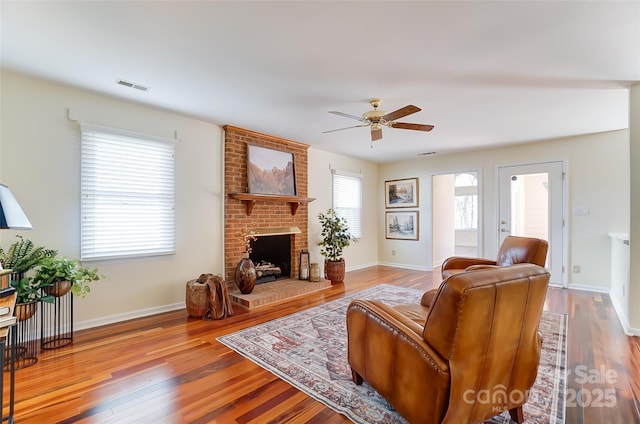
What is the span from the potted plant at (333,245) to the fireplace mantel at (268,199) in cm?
61

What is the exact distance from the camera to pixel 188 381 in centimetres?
208

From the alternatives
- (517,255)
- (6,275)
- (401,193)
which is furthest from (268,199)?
(401,193)

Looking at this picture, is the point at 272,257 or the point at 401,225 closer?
the point at 272,257

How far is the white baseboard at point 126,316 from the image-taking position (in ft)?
9.88

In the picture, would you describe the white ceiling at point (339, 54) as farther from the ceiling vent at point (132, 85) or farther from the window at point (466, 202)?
the window at point (466, 202)

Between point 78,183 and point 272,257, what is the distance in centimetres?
280

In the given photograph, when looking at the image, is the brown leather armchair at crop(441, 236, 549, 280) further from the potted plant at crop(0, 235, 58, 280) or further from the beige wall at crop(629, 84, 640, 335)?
the potted plant at crop(0, 235, 58, 280)

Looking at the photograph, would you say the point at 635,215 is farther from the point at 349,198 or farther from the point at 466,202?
the point at 466,202

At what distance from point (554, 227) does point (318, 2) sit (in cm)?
512

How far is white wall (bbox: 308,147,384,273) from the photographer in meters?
5.44

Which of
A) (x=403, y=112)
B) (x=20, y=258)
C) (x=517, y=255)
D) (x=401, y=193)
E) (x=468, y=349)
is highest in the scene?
(x=403, y=112)

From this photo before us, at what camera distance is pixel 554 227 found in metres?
4.80

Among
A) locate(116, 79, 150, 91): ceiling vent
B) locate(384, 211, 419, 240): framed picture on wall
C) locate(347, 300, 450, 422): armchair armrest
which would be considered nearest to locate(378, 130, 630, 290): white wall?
locate(384, 211, 419, 240): framed picture on wall

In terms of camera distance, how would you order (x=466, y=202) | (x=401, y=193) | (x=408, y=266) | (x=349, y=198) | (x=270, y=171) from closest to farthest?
(x=270, y=171) → (x=349, y=198) → (x=408, y=266) → (x=401, y=193) → (x=466, y=202)
